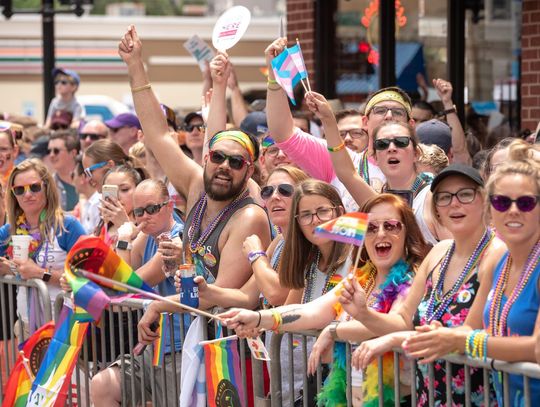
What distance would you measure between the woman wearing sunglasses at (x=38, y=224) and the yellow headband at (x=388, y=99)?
7.03 feet

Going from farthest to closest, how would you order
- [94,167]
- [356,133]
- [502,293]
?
[94,167] → [356,133] → [502,293]

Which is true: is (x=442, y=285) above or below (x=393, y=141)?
below

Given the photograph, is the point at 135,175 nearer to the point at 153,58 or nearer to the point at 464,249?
the point at 464,249

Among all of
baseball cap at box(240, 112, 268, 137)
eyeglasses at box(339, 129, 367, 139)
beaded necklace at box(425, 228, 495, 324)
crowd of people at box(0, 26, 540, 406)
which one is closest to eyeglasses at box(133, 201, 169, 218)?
crowd of people at box(0, 26, 540, 406)

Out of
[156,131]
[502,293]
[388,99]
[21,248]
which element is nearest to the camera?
[502,293]

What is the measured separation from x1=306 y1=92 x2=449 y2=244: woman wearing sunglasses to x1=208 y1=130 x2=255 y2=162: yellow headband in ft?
1.67

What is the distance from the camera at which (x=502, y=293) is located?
4570mm

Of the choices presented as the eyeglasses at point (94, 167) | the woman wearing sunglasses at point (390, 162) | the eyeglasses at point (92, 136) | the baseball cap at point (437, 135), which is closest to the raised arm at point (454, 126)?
the baseball cap at point (437, 135)

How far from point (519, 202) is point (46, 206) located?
A: 13.6 feet

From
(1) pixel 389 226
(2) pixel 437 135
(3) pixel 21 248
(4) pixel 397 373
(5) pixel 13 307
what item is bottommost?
(5) pixel 13 307

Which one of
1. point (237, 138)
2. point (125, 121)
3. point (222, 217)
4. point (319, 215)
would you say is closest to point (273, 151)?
point (237, 138)

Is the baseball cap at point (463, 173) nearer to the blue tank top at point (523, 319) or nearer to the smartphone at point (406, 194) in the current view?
the blue tank top at point (523, 319)

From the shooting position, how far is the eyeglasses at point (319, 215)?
5656mm

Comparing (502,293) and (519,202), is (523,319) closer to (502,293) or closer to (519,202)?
(502,293)
